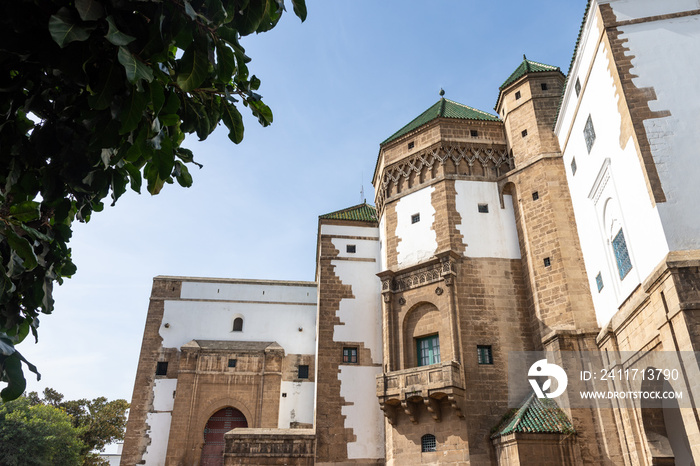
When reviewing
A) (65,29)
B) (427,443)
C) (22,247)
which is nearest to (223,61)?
(65,29)

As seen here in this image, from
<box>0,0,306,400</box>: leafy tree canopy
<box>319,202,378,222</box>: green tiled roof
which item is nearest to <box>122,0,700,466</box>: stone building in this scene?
<box>319,202,378,222</box>: green tiled roof

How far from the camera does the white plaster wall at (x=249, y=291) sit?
24.4 m

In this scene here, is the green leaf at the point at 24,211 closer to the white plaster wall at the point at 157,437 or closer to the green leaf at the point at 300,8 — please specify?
the green leaf at the point at 300,8

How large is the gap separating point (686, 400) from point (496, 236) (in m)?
8.90

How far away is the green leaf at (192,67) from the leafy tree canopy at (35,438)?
26.3 m

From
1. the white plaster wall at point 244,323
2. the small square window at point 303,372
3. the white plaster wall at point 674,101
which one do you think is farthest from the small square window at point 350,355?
the white plaster wall at point 674,101

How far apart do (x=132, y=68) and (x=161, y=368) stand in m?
21.9

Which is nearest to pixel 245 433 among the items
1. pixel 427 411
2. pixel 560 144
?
pixel 427 411

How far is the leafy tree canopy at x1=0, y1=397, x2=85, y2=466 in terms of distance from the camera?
77.7 feet

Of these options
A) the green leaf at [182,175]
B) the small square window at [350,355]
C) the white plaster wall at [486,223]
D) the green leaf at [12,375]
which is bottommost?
the green leaf at [12,375]

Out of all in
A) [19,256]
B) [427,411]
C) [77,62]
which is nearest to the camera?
[77,62]

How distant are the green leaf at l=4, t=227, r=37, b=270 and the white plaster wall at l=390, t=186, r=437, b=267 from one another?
15390 millimetres

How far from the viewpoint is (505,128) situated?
19.7m

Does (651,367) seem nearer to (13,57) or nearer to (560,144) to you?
(560,144)
